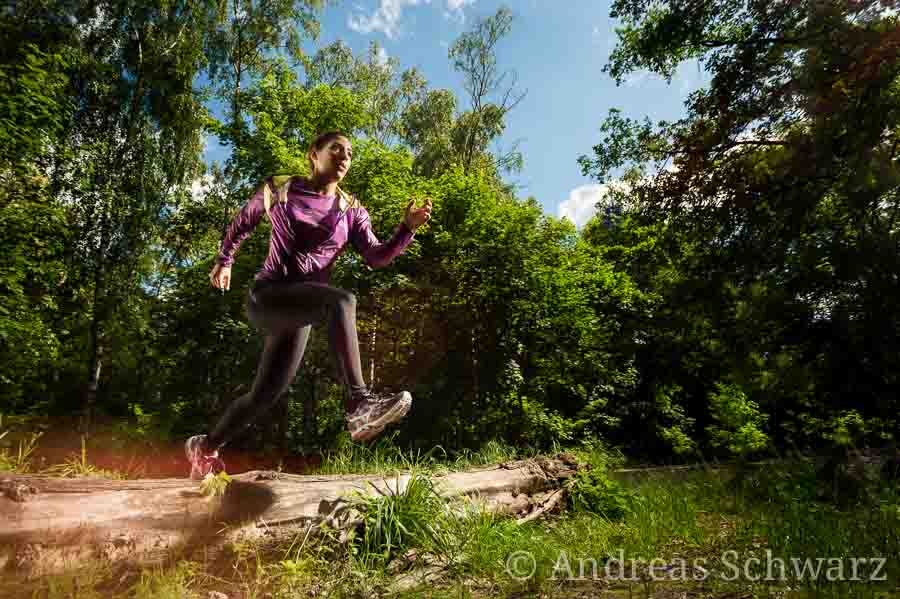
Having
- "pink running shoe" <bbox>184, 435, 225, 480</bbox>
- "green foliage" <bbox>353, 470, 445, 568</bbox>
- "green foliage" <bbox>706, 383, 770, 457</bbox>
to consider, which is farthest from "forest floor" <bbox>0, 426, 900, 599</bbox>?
"green foliage" <bbox>706, 383, 770, 457</bbox>

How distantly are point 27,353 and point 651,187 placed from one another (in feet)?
33.2

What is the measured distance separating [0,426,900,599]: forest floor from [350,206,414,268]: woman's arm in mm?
1598

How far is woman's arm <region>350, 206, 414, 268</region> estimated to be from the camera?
3.04 meters

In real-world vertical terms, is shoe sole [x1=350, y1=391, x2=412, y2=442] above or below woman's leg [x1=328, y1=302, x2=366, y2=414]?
below

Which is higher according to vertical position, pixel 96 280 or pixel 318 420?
pixel 96 280

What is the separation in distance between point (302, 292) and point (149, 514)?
1389 mm

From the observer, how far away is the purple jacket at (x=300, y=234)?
2.75 meters

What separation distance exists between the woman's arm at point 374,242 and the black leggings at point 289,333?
478 mm

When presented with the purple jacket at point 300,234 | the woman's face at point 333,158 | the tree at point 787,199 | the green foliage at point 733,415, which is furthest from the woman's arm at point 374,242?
the green foliage at point 733,415

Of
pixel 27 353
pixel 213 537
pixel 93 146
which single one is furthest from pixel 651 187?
pixel 93 146

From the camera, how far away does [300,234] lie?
278 centimetres

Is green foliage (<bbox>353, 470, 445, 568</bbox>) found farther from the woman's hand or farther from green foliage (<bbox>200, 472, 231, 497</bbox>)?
the woman's hand

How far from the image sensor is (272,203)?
287cm

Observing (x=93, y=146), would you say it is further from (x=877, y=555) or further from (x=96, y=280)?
(x=877, y=555)
